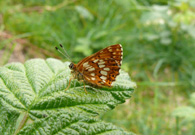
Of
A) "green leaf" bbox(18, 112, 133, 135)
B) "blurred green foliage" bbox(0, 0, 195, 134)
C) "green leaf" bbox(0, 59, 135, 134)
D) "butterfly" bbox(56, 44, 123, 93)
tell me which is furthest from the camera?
"blurred green foliage" bbox(0, 0, 195, 134)

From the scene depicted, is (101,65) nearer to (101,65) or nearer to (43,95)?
(101,65)

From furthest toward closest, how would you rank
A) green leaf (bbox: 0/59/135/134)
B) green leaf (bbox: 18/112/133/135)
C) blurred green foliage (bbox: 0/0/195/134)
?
blurred green foliage (bbox: 0/0/195/134) < green leaf (bbox: 0/59/135/134) < green leaf (bbox: 18/112/133/135)

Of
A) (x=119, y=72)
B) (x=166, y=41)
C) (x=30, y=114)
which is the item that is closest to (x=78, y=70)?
(x=119, y=72)

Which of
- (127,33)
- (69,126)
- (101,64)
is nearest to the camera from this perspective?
(69,126)

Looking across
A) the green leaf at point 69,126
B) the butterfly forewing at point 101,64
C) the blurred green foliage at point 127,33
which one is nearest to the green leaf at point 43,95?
the green leaf at point 69,126

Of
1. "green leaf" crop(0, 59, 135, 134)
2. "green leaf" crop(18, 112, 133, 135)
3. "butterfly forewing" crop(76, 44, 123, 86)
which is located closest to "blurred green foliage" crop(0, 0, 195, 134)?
"butterfly forewing" crop(76, 44, 123, 86)

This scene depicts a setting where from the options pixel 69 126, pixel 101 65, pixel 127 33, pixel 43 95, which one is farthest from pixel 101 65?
pixel 127 33

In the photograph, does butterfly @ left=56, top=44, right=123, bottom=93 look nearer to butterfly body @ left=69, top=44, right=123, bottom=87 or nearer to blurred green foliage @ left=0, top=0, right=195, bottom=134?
butterfly body @ left=69, top=44, right=123, bottom=87

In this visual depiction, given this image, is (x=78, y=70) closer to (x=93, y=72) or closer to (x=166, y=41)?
(x=93, y=72)
